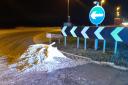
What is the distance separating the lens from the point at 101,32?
1332cm

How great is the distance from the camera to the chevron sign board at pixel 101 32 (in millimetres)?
12102

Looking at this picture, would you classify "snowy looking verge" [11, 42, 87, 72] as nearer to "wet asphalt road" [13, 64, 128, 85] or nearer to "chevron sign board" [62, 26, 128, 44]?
"wet asphalt road" [13, 64, 128, 85]

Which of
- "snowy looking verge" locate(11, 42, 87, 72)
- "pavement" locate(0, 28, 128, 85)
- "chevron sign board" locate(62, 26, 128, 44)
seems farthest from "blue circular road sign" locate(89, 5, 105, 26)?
"pavement" locate(0, 28, 128, 85)

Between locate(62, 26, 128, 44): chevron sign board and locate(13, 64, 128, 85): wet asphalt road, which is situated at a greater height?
locate(62, 26, 128, 44): chevron sign board

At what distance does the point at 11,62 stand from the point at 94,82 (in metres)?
4.53

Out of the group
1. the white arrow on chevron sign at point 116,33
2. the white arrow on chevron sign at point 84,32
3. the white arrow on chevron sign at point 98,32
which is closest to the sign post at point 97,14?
the white arrow on chevron sign at point 84,32

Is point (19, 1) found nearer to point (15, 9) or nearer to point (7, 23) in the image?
point (15, 9)

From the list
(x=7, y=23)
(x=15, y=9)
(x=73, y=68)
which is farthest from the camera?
(x=15, y=9)

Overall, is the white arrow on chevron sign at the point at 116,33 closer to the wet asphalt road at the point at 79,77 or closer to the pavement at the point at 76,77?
the pavement at the point at 76,77

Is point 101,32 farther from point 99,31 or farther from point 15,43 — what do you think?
point 15,43

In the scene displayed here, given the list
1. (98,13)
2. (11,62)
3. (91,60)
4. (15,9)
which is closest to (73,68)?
(91,60)

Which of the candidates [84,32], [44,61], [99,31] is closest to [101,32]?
[99,31]

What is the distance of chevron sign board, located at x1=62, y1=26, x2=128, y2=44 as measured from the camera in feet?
39.7

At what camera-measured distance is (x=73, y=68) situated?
9.92m
